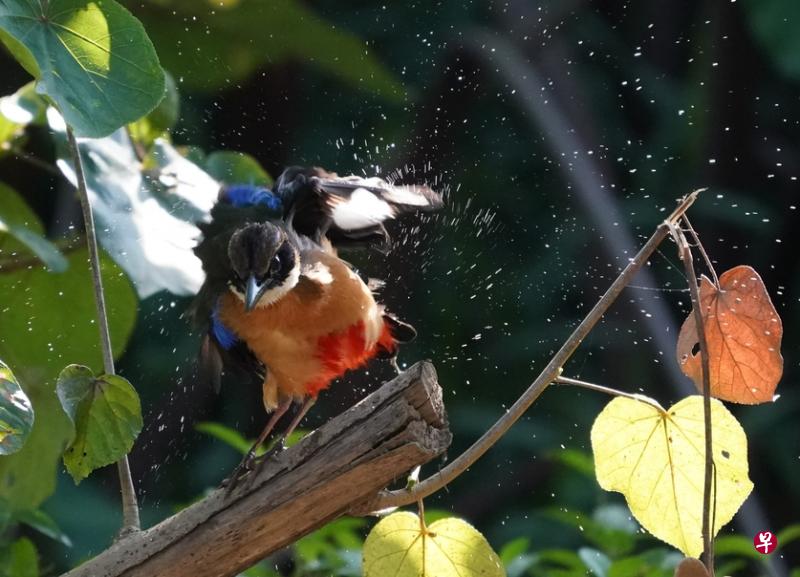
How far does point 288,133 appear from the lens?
4.64m

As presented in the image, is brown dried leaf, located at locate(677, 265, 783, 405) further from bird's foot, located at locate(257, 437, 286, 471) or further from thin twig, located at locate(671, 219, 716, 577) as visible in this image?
bird's foot, located at locate(257, 437, 286, 471)

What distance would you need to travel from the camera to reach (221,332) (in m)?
2.31

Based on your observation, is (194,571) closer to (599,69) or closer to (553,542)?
(553,542)

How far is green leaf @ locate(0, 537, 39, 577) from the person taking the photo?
2590 millimetres

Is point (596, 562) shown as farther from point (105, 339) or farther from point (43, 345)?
point (43, 345)

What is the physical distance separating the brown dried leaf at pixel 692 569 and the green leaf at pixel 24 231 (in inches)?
55.1

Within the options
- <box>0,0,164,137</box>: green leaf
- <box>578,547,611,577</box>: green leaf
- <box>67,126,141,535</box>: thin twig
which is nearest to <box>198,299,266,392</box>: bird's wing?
<box>67,126,141,535</box>: thin twig

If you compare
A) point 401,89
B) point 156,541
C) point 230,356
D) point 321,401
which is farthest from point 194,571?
point 401,89

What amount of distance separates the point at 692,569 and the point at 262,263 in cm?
104

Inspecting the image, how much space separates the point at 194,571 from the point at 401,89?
2.90 m

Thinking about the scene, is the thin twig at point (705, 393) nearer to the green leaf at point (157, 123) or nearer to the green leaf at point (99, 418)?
the green leaf at point (99, 418)

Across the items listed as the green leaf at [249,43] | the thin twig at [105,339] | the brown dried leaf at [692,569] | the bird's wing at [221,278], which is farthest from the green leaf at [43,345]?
the brown dried leaf at [692,569]

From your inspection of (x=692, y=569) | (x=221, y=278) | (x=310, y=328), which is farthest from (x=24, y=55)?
(x=692, y=569)

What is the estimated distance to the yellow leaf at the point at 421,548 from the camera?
1.88m
